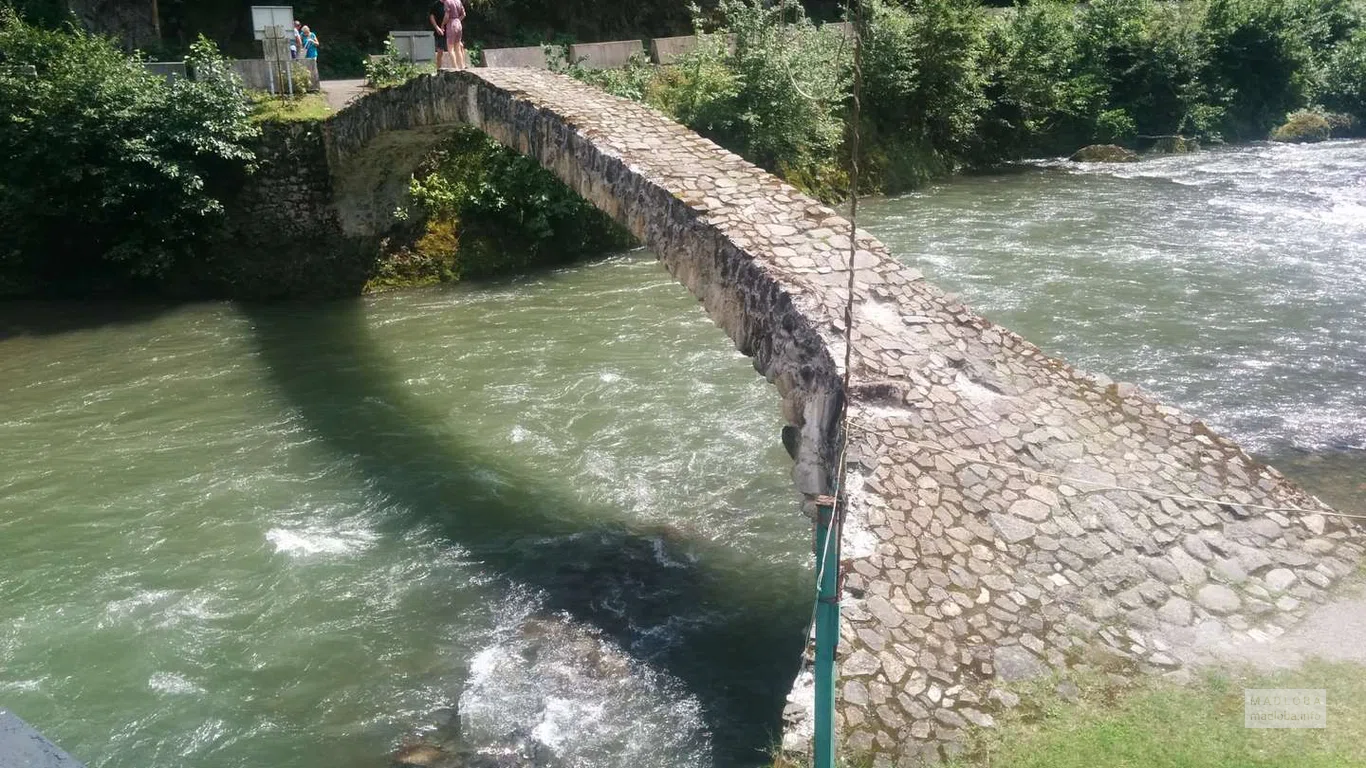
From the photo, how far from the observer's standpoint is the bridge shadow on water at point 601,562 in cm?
654

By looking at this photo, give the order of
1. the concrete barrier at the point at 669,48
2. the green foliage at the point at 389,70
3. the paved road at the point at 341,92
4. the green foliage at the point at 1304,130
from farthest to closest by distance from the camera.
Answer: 1. the green foliage at the point at 1304,130
2. the concrete barrier at the point at 669,48
3. the green foliage at the point at 389,70
4. the paved road at the point at 341,92

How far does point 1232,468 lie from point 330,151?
42.3ft

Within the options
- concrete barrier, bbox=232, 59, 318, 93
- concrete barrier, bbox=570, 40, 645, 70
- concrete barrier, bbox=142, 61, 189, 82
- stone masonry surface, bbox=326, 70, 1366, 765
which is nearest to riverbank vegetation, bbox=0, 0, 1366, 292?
concrete barrier, bbox=142, 61, 189, 82

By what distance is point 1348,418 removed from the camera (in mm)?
10039

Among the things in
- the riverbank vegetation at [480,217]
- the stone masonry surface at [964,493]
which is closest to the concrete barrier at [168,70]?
the riverbank vegetation at [480,217]

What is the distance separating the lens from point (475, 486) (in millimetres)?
9344

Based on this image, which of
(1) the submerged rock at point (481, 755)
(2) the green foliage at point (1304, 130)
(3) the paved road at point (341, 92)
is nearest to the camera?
(1) the submerged rock at point (481, 755)

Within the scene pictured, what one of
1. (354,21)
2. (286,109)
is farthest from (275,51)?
(354,21)

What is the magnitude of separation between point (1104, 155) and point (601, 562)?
21.6m

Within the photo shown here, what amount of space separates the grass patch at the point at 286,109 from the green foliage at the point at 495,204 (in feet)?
5.78

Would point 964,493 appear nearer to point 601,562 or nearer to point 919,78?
point 601,562

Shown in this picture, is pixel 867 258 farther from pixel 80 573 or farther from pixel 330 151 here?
pixel 330 151

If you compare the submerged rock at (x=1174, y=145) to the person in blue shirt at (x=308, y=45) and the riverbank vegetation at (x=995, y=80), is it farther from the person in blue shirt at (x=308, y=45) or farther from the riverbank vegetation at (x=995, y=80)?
the person in blue shirt at (x=308, y=45)

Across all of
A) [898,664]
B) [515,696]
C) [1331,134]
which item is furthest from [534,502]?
[1331,134]
